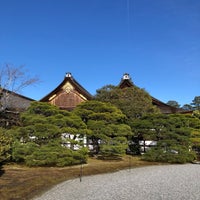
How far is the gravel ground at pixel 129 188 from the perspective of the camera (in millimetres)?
5992

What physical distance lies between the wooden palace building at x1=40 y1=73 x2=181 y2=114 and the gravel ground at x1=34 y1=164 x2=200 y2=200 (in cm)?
1346

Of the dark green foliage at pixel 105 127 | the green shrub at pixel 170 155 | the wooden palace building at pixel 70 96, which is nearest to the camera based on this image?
the dark green foliage at pixel 105 127

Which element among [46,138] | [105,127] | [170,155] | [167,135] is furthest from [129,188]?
[167,135]

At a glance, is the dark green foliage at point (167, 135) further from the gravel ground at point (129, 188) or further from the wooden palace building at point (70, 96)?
the wooden palace building at point (70, 96)

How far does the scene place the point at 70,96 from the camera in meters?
22.4

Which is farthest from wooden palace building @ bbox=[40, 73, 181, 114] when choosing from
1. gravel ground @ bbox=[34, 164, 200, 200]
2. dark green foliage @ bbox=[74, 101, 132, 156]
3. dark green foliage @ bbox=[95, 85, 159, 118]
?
gravel ground @ bbox=[34, 164, 200, 200]

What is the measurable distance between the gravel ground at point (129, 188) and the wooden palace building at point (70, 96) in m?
13.5

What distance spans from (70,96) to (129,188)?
52.7ft

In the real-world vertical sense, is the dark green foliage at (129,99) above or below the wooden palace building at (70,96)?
below

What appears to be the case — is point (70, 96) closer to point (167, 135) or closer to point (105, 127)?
point (105, 127)

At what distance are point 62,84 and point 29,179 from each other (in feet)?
51.3

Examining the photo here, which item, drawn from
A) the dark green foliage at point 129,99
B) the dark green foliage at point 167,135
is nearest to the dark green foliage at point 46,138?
the dark green foliage at point 167,135

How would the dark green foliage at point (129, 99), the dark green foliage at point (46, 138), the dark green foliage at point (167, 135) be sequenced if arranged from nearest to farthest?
the dark green foliage at point (46, 138), the dark green foliage at point (167, 135), the dark green foliage at point (129, 99)

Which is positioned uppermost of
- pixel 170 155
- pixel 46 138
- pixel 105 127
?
pixel 105 127
